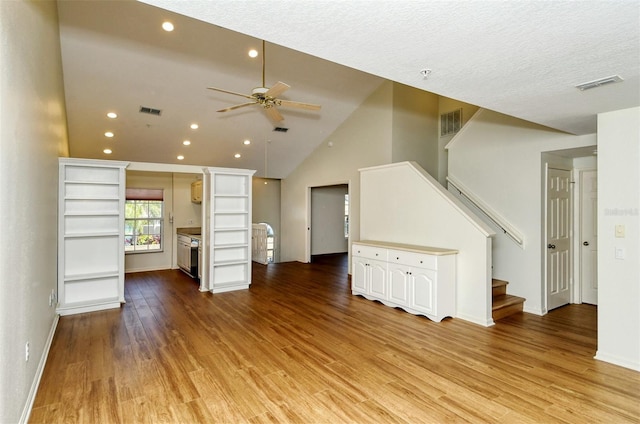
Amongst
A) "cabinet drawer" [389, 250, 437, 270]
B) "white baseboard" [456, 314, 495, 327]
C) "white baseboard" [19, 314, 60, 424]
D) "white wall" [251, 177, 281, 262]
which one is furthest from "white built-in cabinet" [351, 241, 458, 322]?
"white wall" [251, 177, 281, 262]

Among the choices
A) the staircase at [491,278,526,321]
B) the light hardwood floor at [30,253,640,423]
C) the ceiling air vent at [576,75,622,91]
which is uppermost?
the ceiling air vent at [576,75,622,91]

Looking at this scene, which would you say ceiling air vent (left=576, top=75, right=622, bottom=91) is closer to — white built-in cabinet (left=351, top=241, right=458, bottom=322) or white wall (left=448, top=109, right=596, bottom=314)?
white wall (left=448, top=109, right=596, bottom=314)

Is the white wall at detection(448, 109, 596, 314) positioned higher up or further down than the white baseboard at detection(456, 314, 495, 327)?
higher up

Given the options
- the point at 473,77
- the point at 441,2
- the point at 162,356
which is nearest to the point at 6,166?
the point at 162,356

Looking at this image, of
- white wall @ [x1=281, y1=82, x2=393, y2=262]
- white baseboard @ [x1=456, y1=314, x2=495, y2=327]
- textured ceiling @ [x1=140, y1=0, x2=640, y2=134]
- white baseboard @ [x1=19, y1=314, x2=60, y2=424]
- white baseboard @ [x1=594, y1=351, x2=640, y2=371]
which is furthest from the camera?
white wall @ [x1=281, y1=82, x2=393, y2=262]

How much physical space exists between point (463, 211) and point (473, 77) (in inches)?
93.6

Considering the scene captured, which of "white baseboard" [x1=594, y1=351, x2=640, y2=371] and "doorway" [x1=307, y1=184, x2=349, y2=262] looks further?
"doorway" [x1=307, y1=184, x2=349, y2=262]

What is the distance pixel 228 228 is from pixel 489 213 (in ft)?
14.5

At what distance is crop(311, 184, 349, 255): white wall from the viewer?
10.1 m

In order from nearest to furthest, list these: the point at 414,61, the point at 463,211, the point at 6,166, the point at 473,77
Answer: the point at 6,166 < the point at 414,61 < the point at 473,77 < the point at 463,211

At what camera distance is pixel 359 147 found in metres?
7.25

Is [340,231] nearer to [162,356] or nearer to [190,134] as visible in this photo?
[190,134]

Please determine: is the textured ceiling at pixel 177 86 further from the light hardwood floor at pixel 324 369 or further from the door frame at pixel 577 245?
the door frame at pixel 577 245

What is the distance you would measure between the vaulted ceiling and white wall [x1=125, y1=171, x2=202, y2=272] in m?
0.64
